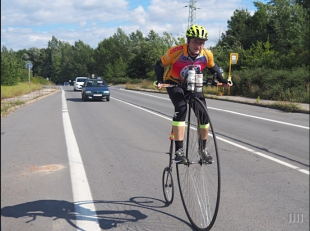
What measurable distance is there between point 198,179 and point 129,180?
116 inches

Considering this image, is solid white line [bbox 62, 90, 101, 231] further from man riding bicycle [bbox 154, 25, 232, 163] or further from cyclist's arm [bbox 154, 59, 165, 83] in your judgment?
cyclist's arm [bbox 154, 59, 165, 83]

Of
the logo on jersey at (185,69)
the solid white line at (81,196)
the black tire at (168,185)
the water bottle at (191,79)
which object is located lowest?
the solid white line at (81,196)

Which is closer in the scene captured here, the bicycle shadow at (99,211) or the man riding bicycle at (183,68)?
the man riding bicycle at (183,68)

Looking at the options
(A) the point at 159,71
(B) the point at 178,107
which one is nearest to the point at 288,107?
(B) the point at 178,107

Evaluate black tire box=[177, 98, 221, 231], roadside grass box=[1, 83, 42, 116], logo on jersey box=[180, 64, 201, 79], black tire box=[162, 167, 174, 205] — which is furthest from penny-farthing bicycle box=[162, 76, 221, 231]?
roadside grass box=[1, 83, 42, 116]

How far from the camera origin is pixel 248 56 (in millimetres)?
31094

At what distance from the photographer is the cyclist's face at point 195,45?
3239 mm

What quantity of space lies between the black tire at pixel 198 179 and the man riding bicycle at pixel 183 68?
0.22 feet

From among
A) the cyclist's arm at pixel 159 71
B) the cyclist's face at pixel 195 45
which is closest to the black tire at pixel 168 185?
the cyclist's arm at pixel 159 71

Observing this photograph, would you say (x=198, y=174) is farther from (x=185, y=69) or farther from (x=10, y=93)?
(x=10, y=93)

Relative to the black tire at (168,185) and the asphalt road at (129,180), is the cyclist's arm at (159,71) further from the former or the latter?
the asphalt road at (129,180)

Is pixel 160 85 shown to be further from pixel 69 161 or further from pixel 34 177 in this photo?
pixel 69 161

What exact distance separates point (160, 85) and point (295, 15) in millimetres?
46262

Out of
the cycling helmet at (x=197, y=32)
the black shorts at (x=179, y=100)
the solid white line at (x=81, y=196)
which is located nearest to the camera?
the cycling helmet at (x=197, y=32)
